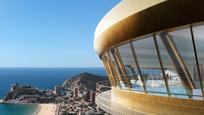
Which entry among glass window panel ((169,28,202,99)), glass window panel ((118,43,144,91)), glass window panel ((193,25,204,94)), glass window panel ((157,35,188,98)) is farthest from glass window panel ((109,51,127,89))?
glass window panel ((193,25,204,94))

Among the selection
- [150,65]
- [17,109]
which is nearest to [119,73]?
[150,65]

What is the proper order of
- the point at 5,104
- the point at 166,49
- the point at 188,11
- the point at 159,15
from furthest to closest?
the point at 5,104, the point at 166,49, the point at 159,15, the point at 188,11

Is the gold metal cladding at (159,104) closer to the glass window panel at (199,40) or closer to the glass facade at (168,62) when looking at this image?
the glass facade at (168,62)

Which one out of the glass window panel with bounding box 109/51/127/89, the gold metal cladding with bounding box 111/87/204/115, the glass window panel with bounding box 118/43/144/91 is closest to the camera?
the gold metal cladding with bounding box 111/87/204/115

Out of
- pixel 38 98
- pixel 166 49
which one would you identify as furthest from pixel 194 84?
pixel 38 98

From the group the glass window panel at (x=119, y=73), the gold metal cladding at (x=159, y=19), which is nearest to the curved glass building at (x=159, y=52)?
the gold metal cladding at (x=159, y=19)

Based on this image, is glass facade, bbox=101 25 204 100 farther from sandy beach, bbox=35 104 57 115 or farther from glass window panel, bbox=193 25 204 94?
sandy beach, bbox=35 104 57 115

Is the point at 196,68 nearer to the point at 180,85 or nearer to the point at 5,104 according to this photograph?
the point at 180,85
